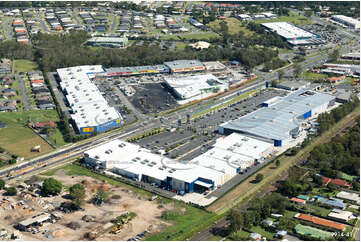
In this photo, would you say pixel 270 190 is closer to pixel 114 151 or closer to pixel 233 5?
pixel 114 151

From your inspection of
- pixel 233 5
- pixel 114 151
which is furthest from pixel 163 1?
pixel 114 151

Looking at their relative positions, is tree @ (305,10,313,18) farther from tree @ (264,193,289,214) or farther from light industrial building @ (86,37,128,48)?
tree @ (264,193,289,214)

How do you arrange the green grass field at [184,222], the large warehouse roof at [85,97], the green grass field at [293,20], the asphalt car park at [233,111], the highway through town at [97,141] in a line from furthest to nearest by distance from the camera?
the green grass field at [293,20] < the asphalt car park at [233,111] < the large warehouse roof at [85,97] < the highway through town at [97,141] < the green grass field at [184,222]

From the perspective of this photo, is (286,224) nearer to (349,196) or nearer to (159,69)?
(349,196)

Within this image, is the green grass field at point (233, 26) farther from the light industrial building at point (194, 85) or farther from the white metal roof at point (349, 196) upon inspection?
the white metal roof at point (349, 196)

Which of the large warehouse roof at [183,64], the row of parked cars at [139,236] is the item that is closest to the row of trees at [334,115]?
the row of parked cars at [139,236]

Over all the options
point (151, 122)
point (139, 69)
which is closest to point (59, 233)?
point (151, 122)

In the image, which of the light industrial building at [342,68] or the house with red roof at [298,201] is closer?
the house with red roof at [298,201]
